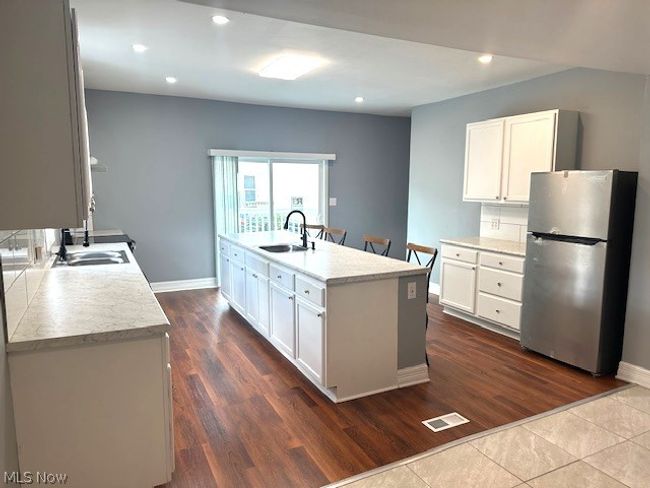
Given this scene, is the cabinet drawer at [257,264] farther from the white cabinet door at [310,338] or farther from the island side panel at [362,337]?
the island side panel at [362,337]

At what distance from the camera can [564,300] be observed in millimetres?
3576

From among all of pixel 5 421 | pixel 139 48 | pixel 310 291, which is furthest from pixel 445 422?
pixel 139 48

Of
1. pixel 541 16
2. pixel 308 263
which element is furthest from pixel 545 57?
pixel 308 263

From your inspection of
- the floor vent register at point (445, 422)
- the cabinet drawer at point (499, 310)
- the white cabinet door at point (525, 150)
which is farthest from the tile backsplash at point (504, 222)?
the floor vent register at point (445, 422)

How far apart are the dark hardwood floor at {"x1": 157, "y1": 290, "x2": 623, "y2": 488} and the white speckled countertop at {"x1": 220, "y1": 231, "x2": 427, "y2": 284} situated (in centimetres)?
86

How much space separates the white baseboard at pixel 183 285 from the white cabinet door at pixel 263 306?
235 cm

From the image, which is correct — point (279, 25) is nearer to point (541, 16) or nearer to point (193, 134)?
Result: point (541, 16)

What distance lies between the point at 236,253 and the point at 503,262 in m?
2.73

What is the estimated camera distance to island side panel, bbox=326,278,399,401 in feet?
9.64

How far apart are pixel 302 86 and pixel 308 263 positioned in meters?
2.65

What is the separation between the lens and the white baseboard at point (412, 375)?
3.22 m

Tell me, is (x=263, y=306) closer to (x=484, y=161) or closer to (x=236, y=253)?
(x=236, y=253)

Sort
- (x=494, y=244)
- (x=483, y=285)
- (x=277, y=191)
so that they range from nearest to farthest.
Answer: (x=483, y=285) → (x=494, y=244) → (x=277, y=191)

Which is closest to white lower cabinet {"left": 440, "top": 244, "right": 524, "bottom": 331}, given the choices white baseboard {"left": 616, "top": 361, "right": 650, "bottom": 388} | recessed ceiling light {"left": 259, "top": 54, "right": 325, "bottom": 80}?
white baseboard {"left": 616, "top": 361, "right": 650, "bottom": 388}
